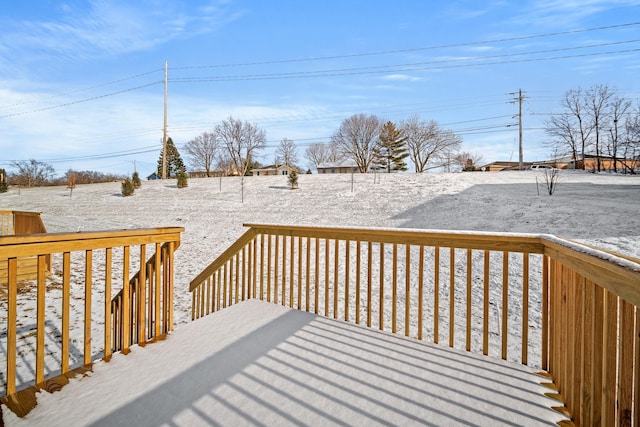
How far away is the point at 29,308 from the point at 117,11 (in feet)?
33.0

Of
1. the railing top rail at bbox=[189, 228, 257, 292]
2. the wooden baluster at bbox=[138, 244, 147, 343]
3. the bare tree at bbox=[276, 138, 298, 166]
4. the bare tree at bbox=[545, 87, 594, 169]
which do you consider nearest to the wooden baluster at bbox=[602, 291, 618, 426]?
the wooden baluster at bbox=[138, 244, 147, 343]

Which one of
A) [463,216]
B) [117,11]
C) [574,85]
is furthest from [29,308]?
[574,85]

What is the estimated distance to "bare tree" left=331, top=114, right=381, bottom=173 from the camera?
35250 mm

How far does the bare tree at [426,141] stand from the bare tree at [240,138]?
1714cm

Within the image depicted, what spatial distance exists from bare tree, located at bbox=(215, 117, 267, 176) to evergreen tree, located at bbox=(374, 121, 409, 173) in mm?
13729

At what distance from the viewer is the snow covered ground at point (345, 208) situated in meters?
7.52

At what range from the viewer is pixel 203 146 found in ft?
141

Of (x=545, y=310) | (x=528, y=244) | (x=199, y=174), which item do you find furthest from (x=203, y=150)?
(x=545, y=310)

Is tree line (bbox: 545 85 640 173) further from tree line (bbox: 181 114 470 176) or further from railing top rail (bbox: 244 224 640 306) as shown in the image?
railing top rail (bbox: 244 224 640 306)

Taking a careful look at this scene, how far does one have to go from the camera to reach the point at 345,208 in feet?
→ 43.2

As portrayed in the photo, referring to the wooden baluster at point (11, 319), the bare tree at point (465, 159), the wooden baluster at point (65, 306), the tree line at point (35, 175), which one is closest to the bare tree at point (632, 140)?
the bare tree at point (465, 159)

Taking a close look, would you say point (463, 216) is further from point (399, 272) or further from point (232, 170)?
point (232, 170)

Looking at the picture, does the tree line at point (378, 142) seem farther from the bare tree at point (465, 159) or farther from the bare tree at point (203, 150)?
the bare tree at point (203, 150)

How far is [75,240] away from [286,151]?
50094 millimetres
